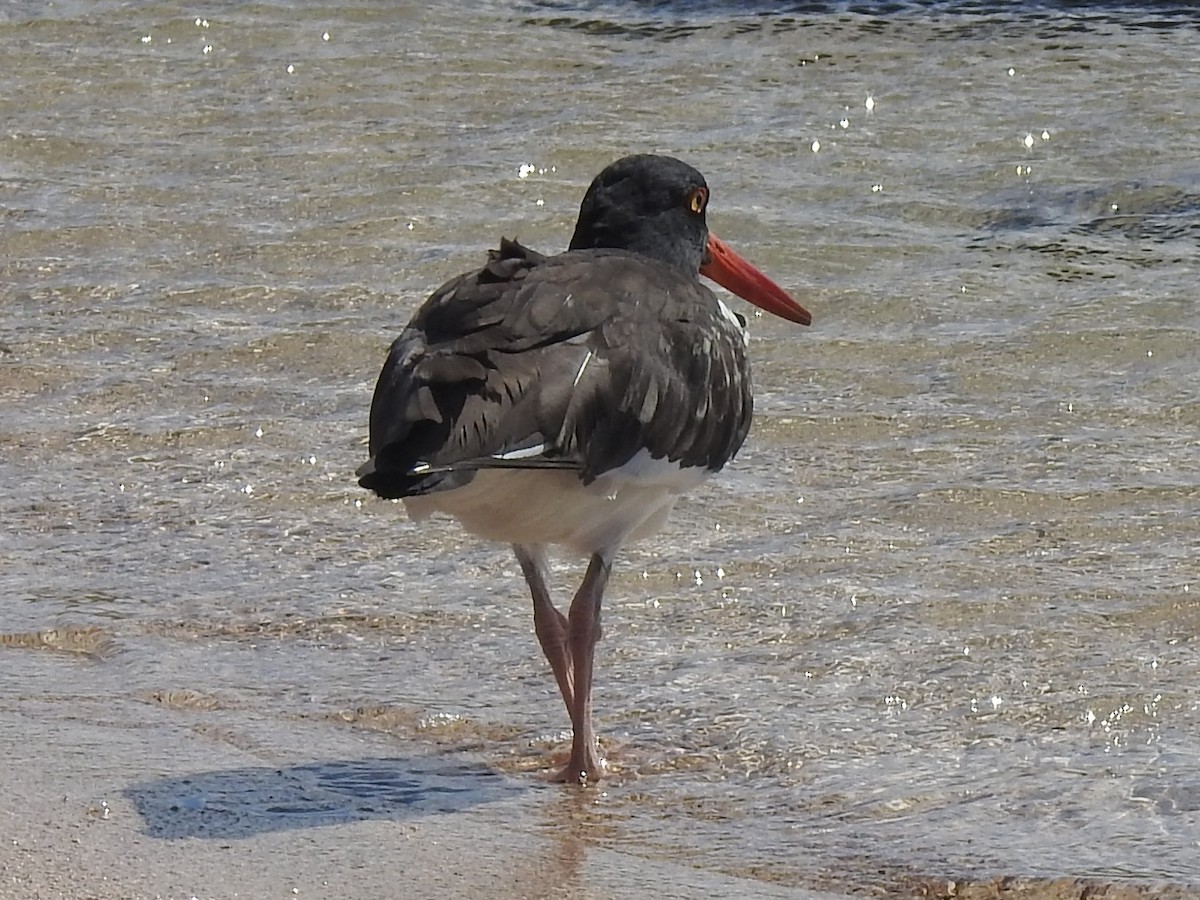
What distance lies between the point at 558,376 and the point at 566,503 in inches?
11.8

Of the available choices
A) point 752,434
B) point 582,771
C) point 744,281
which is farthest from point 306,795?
point 752,434

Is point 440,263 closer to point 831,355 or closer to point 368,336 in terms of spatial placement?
point 368,336

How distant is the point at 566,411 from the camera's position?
3.99m

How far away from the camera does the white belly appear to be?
4020 millimetres

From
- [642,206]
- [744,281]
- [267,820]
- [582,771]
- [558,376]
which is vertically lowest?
[582,771]

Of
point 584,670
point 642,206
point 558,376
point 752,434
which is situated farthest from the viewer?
point 752,434

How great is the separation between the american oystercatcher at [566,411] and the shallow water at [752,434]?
15.7 inches

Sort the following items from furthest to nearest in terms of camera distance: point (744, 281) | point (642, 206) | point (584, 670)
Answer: point (744, 281)
point (642, 206)
point (584, 670)

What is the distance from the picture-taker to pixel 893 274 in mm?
7906

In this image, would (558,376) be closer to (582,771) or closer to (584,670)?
(584,670)

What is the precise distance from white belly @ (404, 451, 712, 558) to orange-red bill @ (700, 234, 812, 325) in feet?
3.12

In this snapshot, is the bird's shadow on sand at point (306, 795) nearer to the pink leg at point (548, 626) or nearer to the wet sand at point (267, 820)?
the wet sand at point (267, 820)

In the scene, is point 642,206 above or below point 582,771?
above

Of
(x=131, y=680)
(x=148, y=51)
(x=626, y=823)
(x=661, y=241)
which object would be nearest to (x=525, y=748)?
(x=626, y=823)
